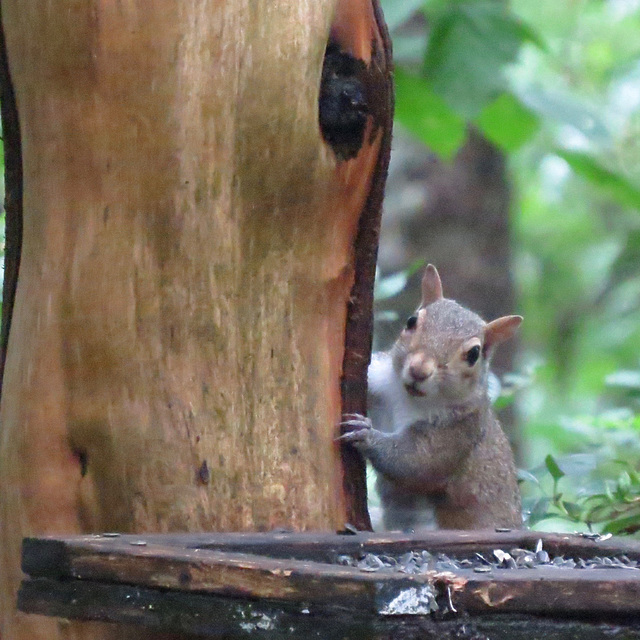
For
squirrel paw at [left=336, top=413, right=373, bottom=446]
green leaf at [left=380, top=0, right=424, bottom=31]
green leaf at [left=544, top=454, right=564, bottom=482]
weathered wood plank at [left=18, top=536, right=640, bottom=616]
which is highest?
green leaf at [left=380, top=0, right=424, bottom=31]

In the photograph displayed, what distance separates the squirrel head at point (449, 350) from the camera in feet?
9.77

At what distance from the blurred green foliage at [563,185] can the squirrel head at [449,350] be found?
0.30 m

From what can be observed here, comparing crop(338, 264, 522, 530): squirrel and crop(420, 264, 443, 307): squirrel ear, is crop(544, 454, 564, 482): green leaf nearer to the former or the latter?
crop(338, 264, 522, 530): squirrel

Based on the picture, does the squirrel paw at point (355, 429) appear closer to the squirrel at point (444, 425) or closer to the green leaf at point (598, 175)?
the squirrel at point (444, 425)

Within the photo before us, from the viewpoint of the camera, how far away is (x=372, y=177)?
7.83 feet

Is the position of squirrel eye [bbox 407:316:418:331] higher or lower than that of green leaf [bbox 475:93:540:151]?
lower

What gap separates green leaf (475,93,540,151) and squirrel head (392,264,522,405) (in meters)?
1.67

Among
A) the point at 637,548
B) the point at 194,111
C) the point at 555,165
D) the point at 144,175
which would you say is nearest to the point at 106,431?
the point at 144,175

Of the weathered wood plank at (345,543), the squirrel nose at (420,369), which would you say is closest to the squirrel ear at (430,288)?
the squirrel nose at (420,369)

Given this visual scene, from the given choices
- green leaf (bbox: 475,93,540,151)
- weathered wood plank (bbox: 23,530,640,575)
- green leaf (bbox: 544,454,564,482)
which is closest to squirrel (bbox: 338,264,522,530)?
green leaf (bbox: 544,454,564,482)

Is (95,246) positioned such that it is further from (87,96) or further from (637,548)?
(637,548)

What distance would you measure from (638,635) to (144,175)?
117 centimetres

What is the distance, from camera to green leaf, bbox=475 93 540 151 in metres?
4.66

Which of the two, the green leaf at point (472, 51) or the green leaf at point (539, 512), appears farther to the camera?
the green leaf at point (472, 51)
